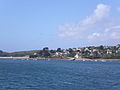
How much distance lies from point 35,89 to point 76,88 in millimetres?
6769

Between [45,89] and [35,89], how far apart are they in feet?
5.18

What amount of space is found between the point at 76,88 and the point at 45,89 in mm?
5195

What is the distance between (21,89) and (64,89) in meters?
6.68

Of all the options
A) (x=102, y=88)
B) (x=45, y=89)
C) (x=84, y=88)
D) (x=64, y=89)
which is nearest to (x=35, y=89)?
(x=45, y=89)

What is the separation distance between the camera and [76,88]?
48.4 meters

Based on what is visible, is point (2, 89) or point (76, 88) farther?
point (76, 88)

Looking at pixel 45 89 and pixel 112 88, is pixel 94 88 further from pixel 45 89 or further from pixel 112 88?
pixel 45 89

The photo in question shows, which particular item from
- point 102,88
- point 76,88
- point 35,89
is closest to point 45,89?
point 35,89

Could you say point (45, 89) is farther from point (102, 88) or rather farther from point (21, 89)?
point (102, 88)

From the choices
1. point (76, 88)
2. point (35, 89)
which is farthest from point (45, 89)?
point (76, 88)

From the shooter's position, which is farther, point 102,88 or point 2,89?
point 102,88

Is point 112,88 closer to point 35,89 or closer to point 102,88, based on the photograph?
point 102,88

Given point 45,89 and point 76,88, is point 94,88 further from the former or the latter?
point 45,89

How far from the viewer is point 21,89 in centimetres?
4562
